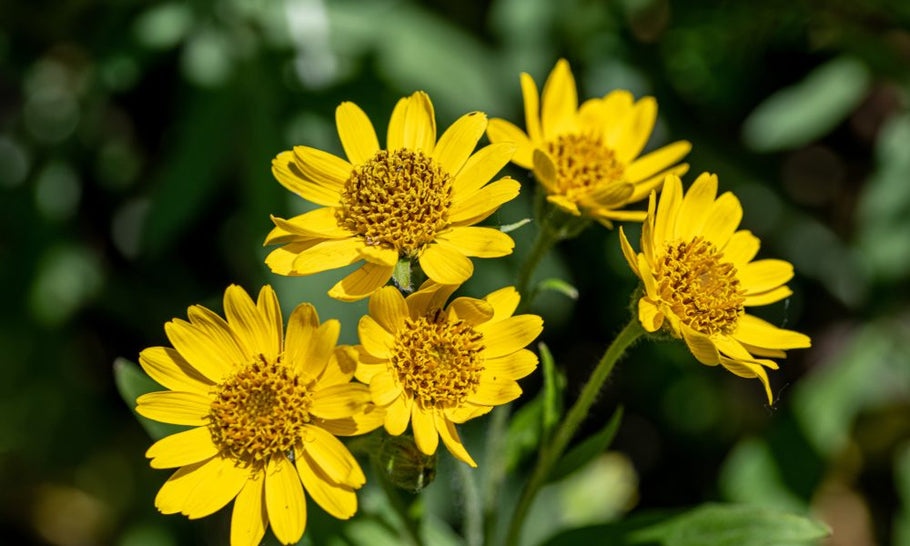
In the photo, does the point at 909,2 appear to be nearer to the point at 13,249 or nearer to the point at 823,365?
the point at 823,365

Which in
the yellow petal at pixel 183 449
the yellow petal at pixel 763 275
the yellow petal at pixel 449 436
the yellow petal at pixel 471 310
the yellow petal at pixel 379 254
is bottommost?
the yellow petal at pixel 449 436

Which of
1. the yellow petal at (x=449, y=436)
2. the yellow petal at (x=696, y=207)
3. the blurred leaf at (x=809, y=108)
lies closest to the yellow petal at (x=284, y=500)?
the yellow petal at (x=449, y=436)

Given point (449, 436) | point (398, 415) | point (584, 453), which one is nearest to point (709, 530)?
point (584, 453)

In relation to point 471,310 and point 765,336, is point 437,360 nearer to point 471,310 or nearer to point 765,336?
point 471,310

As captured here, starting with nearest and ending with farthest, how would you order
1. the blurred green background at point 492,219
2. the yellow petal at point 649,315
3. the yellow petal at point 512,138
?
1. the yellow petal at point 649,315
2. the yellow petal at point 512,138
3. the blurred green background at point 492,219

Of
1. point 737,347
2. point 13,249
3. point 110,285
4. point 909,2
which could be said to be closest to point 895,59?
point 909,2

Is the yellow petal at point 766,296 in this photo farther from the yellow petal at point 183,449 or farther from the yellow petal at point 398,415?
the yellow petal at point 183,449

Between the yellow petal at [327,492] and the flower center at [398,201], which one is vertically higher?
the flower center at [398,201]

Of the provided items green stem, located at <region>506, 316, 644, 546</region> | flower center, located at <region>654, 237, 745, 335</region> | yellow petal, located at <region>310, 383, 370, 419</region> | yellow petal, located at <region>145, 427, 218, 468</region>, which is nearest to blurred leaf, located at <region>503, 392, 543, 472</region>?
green stem, located at <region>506, 316, 644, 546</region>
